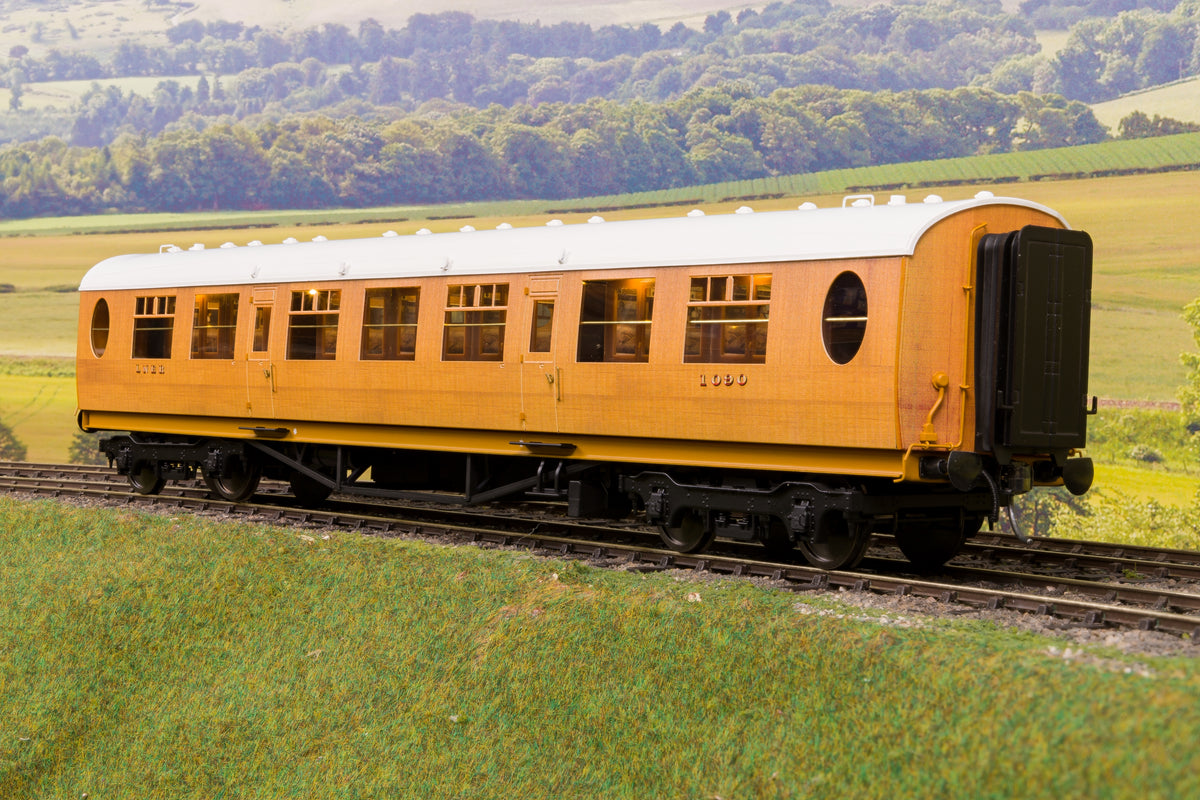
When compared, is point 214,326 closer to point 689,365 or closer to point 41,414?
point 689,365

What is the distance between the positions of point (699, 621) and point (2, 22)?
5813 inches

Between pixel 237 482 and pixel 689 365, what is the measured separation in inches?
349

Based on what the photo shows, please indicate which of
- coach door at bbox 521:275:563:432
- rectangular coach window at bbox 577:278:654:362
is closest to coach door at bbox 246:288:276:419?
coach door at bbox 521:275:563:432

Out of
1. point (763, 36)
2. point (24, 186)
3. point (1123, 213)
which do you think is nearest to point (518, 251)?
point (1123, 213)

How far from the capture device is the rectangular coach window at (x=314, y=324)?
1559 centimetres

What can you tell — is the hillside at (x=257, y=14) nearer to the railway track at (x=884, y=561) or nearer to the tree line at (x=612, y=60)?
the tree line at (x=612, y=60)

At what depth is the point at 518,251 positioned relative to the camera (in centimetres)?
1375

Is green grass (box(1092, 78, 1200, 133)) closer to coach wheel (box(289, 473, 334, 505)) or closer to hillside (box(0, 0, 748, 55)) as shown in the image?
hillside (box(0, 0, 748, 55))

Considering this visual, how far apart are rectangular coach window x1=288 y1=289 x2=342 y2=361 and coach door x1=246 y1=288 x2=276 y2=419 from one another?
1.40 ft

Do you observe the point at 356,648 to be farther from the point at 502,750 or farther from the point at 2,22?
the point at 2,22

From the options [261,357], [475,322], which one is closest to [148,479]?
[261,357]

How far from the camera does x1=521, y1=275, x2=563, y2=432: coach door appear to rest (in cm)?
1330

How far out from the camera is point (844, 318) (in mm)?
11062

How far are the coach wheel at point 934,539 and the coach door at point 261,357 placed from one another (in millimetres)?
8648
